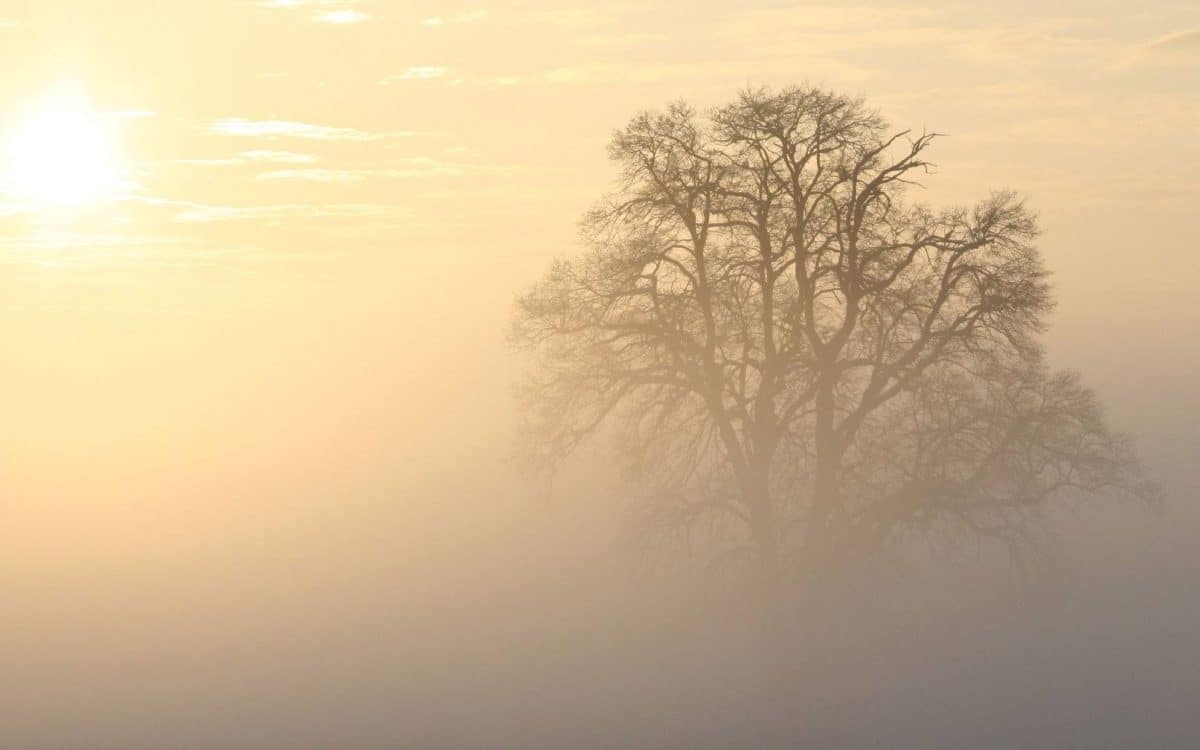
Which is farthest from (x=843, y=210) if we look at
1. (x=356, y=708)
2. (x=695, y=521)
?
(x=356, y=708)

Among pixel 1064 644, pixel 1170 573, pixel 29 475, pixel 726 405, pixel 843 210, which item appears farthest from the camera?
pixel 29 475

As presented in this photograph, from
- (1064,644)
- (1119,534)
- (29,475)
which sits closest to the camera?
(1064,644)

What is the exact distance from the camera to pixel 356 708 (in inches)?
1232

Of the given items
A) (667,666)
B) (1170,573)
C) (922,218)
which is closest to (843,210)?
(922,218)

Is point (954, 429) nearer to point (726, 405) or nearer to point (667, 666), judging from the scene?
point (726, 405)

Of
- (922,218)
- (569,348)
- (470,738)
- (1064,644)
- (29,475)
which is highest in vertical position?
(29,475)

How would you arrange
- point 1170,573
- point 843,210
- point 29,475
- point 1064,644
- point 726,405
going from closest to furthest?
point 843,210, point 726,405, point 1064,644, point 1170,573, point 29,475

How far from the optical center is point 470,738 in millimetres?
28250

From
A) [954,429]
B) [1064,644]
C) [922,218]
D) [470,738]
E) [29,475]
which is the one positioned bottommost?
[470,738]

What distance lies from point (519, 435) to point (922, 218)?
876cm

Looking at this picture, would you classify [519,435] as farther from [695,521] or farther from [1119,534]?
[1119,534]

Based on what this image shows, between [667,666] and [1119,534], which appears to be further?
[1119,534]

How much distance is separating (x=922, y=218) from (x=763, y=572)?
7513 millimetres

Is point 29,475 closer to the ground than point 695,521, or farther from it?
farther from it
